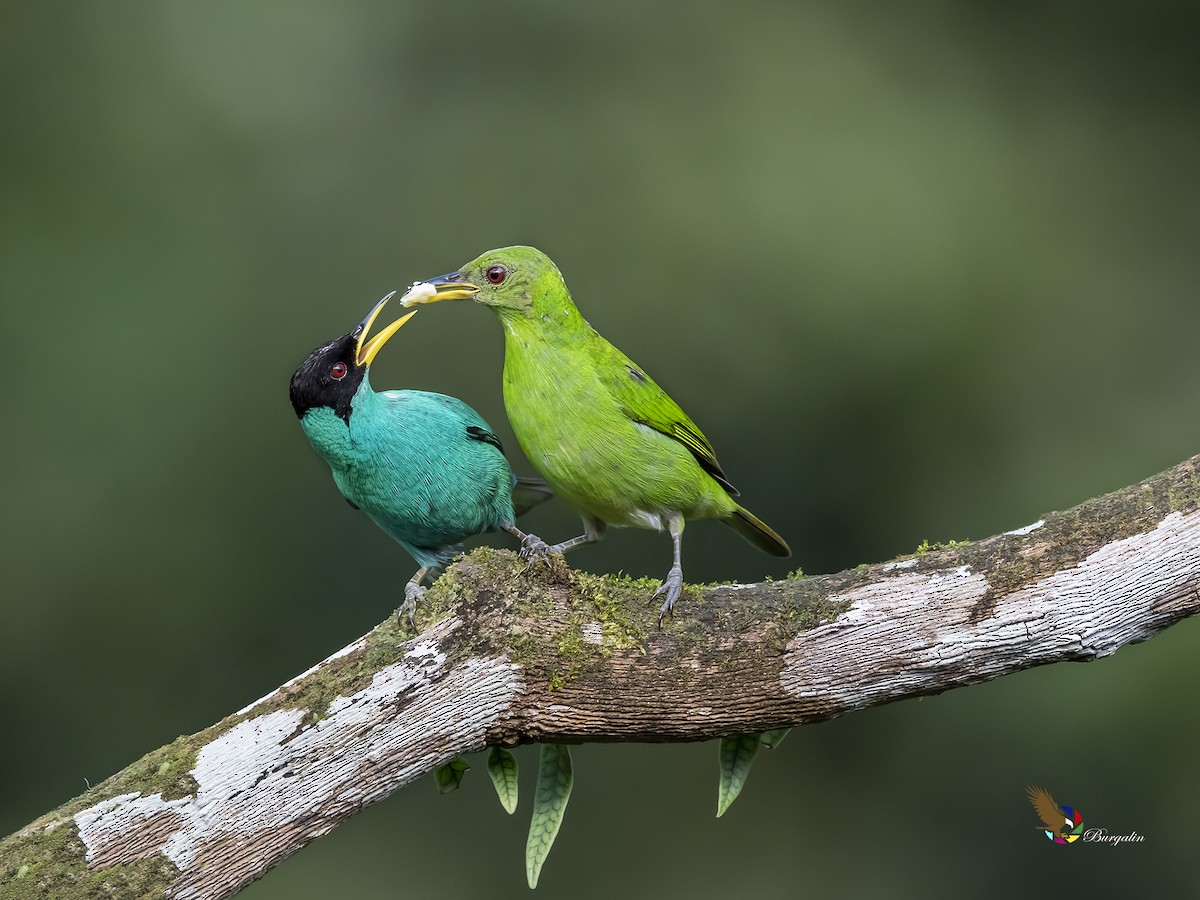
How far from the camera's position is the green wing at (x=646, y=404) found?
482 centimetres

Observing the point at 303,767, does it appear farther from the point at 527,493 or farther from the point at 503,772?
the point at 527,493

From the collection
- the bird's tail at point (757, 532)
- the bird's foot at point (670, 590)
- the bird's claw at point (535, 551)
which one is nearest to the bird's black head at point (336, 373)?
the bird's claw at point (535, 551)

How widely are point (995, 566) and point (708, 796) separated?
5.33 metres

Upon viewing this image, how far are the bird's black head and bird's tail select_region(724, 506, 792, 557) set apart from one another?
1526 millimetres

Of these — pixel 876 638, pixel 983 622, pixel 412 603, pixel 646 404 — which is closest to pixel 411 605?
pixel 412 603

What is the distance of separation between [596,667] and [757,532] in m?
1.36

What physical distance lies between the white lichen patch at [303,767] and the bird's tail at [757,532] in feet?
4.80

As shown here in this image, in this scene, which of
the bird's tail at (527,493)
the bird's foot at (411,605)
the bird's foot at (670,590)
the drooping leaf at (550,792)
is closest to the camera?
the bird's foot at (411,605)

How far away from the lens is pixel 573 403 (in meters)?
4.68

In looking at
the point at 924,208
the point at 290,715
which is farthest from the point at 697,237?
the point at 290,715

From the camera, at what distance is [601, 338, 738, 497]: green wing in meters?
4.82

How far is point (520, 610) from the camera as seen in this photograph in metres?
4.20

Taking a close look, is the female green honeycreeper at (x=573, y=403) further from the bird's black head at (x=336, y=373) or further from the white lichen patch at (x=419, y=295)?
the bird's black head at (x=336, y=373)

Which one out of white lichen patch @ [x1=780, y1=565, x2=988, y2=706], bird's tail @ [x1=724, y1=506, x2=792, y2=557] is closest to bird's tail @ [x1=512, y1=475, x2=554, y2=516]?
bird's tail @ [x1=724, y1=506, x2=792, y2=557]
